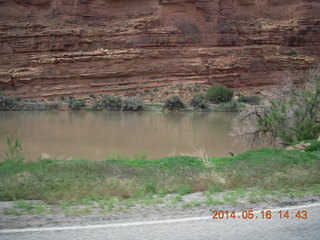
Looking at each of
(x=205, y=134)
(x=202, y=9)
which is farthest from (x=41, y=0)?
(x=205, y=134)

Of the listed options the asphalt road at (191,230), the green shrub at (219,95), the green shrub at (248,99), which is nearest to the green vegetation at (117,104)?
the green shrub at (219,95)

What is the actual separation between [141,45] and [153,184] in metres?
44.6

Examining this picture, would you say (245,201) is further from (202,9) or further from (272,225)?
(202,9)

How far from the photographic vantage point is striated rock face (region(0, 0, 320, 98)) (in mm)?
46406

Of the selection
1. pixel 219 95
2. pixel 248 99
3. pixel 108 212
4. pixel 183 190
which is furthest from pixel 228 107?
pixel 108 212

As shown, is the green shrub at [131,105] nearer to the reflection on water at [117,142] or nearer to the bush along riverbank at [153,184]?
the reflection on water at [117,142]

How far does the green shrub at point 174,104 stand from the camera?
40219 millimetres

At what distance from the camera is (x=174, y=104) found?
40750mm

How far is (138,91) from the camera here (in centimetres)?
4631

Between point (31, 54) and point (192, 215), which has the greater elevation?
point (31, 54)

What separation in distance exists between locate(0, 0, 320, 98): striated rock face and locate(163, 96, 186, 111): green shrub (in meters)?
7.50

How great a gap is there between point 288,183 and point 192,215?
271 cm

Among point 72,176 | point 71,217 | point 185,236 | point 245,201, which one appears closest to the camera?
point 185,236
